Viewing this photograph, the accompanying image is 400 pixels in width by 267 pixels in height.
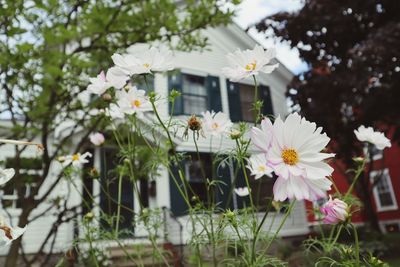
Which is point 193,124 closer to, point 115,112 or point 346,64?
point 115,112

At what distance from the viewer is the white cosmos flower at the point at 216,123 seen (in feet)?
4.47

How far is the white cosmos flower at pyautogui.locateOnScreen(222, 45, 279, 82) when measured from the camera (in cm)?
121

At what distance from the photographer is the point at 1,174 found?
0.78 meters

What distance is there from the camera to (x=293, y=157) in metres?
0.80

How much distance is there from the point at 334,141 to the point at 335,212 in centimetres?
784

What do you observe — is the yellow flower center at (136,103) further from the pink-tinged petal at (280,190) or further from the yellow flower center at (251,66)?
the pink-tinged petal at (280,190)

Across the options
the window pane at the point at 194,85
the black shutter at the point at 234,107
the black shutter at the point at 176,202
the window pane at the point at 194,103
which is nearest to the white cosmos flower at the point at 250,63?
the black shutter at the point at 234,107

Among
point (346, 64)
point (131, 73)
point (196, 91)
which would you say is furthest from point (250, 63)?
point (196, 91)

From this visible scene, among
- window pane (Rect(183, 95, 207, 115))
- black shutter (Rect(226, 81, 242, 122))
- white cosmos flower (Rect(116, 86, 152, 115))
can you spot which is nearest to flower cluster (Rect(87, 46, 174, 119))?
white cosmos flower (Rect(116, 86, 152, 115))

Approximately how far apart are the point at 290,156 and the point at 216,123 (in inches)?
24.8

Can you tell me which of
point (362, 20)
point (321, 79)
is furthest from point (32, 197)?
point (362, 20)

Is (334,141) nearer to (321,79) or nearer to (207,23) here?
(321,79)

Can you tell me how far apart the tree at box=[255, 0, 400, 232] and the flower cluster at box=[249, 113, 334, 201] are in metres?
6.45

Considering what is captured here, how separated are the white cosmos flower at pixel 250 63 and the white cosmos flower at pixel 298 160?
0.41m
